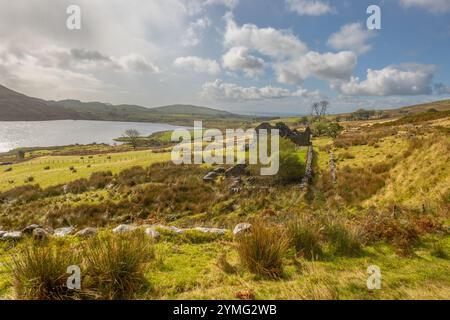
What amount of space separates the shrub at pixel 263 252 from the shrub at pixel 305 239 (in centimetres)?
94

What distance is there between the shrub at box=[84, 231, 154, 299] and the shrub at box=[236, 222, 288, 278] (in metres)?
2.04

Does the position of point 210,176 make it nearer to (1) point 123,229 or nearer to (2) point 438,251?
(1) point 123,229

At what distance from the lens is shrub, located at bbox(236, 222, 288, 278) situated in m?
4.79

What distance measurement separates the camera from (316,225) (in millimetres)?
6703

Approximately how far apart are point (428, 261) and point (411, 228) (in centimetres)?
170

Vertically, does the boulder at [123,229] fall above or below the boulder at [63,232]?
above

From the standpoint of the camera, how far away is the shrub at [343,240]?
6.07 m

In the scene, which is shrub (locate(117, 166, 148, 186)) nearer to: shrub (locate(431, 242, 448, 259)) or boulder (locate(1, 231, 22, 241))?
boulder (locate(1, 231, 22, 241))

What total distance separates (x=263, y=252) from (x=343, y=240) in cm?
248

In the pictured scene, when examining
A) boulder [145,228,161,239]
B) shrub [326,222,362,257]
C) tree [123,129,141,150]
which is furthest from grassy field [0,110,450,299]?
tree [123,129,141,150]

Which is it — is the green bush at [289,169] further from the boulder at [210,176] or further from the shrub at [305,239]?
the shrub at [305,239]

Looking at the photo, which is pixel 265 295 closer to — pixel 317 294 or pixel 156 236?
pixel 317 294

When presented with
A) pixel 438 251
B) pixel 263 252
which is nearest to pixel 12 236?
pixel 263 252

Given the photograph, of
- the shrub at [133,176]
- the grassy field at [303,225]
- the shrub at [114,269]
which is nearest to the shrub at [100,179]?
the shrub at [133,176]
